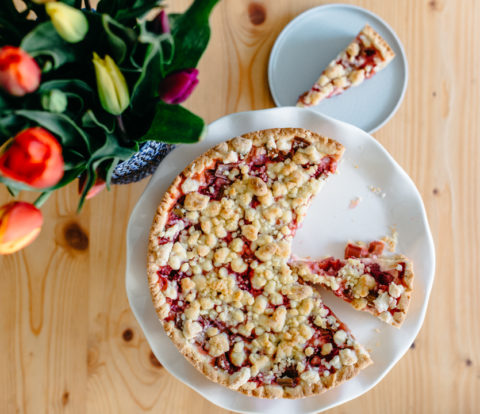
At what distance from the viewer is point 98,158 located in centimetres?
112

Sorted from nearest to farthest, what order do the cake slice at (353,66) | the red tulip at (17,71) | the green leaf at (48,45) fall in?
the red tulip at (17,71) → the green leaf at (48,45) → the cake slice at (353,66)

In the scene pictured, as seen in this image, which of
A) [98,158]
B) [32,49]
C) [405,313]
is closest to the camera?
[32,49]

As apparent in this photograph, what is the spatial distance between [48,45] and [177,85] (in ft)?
0.93

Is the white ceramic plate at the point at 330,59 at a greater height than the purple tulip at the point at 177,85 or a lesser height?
lesser

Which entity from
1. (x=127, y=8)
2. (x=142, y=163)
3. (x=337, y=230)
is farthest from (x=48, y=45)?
(x=337, y=230)

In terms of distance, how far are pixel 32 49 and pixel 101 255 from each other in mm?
1061

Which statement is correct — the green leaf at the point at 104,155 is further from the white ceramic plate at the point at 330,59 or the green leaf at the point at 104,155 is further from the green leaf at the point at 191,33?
the white ceramic plate at the point at 330,59

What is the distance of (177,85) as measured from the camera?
1025 millimetres

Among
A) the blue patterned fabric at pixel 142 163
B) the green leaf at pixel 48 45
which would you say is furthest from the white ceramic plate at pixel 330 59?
the green leaf at pixel 48 45

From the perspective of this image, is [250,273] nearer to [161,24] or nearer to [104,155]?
[104,155]

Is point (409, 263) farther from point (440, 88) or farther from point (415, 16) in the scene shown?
point (415, 16)

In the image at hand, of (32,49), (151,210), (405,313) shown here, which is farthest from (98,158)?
(405,313)

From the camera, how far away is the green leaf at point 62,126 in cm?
99

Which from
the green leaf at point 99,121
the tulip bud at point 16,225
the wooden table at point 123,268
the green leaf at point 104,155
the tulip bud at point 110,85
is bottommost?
the wooden table at point 123,268
